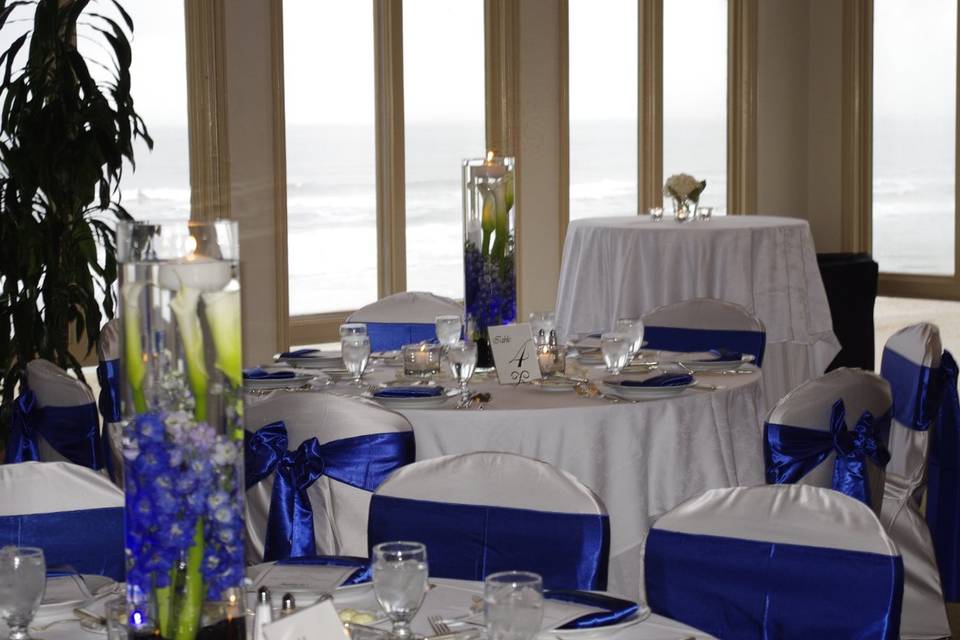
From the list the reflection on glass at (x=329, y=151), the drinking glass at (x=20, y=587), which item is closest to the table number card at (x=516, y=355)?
the drinking glass at (x=20, y=587)

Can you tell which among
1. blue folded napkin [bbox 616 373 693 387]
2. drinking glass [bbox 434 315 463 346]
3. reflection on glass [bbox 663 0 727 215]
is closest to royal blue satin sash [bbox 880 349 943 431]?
blue folded napkin [bbox 616 373 693 387]

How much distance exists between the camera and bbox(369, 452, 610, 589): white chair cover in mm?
2287

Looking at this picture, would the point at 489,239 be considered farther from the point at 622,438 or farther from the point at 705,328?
the point at 705,328

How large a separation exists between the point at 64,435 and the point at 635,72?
6.82m

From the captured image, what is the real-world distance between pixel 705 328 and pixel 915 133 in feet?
23.4

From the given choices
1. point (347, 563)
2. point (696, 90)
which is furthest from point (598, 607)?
point (696, 90)

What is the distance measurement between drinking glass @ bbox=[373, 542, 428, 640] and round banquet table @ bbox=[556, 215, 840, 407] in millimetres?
4660

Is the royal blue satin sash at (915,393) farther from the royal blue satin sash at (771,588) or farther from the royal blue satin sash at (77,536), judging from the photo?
the royal blue satin sash at (77,536)

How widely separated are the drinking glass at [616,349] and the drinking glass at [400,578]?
193cm

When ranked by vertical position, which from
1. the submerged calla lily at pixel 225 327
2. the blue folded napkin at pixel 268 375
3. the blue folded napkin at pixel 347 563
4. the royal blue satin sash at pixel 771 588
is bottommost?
the royal blue satin sash at pixel 771 588

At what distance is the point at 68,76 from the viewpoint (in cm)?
489

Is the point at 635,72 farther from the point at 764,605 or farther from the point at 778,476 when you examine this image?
the point at 764,605

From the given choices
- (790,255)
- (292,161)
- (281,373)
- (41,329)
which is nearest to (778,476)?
(281,373)

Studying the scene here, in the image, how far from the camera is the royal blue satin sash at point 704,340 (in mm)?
4387
